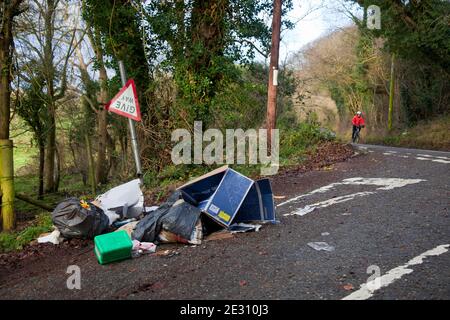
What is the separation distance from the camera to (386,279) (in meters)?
3.88

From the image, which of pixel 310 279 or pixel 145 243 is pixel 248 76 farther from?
pixel 310 279

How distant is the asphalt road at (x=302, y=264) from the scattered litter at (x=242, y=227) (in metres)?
0.12

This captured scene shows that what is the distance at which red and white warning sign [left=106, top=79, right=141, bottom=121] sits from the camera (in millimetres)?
7945

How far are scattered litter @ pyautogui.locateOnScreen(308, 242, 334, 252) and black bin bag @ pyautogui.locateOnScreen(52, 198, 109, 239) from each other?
124 inches

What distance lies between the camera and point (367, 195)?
7672 mm

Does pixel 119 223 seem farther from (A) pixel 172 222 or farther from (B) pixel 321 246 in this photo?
(B) pixel 321 246

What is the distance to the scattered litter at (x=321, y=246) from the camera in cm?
490

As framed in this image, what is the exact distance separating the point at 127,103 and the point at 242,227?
3.73 metres

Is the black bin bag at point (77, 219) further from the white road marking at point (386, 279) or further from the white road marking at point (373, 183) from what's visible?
the white road marking at point (386, 279)

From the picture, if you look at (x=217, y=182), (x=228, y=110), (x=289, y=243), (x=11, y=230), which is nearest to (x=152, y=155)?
(x=228, y=110)

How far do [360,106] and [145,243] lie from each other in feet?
103

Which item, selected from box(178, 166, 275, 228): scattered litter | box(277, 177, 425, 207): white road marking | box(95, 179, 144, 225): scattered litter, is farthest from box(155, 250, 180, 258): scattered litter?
box(277, 177, 425, 207): white road marking

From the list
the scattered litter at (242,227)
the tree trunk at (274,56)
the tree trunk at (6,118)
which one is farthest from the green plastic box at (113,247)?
the tree trunk at (274,56)

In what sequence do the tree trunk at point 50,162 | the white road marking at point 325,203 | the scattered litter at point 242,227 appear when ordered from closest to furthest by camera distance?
1. the scattered litter at point 242,227
2. the white road marking at point 325,203
3. the tree trunk at point 50,162
